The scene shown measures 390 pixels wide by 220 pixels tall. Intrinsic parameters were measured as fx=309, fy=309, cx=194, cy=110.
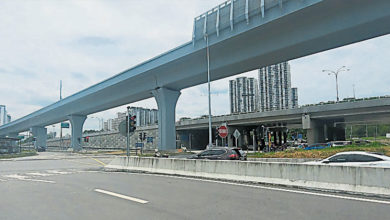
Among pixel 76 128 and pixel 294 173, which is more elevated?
pixel 76 128

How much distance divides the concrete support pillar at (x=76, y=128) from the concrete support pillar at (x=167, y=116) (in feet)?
119

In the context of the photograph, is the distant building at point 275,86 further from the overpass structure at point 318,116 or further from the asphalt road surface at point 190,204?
the asphalt road surface at point 190,204

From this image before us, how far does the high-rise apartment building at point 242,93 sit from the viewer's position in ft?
293

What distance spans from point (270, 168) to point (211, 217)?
18.5 ft

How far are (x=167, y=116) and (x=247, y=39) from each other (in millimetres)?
18786

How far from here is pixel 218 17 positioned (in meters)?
26.8

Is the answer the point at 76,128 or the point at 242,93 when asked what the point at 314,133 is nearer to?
the point at 242,93

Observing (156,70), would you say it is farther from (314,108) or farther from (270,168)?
(270,168)

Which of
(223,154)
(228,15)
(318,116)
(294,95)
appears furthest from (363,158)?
(294,95)

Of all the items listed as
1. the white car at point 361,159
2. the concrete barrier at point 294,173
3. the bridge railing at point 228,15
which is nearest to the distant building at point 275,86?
the bridge railing at point 228,15

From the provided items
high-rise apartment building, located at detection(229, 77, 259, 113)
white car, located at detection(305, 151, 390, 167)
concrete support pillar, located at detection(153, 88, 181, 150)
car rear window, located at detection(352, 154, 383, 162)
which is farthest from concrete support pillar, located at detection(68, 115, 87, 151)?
car rear window, located at detection(352, 154, 383, 162)

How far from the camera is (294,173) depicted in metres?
11.0

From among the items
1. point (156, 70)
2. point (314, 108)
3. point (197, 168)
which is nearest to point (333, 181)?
point (197, 168)

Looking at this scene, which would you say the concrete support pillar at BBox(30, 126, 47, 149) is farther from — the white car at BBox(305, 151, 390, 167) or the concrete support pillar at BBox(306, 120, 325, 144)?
the white car at BBox(305, 151, 390, 167)
